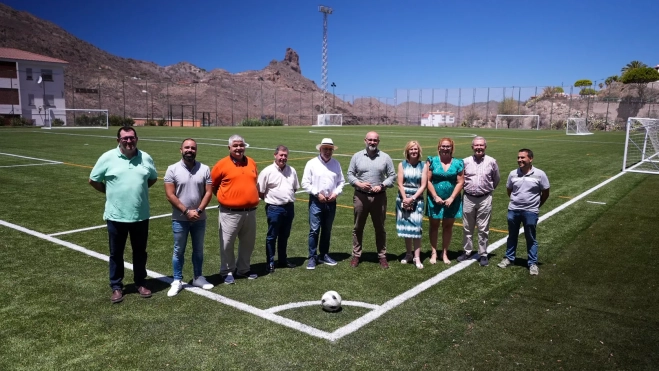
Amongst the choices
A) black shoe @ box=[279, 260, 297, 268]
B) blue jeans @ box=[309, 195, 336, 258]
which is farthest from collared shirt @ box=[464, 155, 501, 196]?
black shoe @ box=[279, 260, 297, 268]

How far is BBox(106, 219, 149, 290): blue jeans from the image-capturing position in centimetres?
579

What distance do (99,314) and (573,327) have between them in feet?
16.4

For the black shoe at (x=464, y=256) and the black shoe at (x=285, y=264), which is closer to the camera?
the black shoe at (x=285, y=264)

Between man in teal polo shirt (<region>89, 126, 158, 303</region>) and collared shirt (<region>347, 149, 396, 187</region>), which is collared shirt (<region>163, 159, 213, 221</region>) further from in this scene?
collared shirt (<region>347, 149, 396, 187</region>)

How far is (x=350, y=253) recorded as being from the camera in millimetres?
8047

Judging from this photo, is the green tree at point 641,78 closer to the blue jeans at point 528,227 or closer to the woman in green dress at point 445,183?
the blue jeans at point 528,227

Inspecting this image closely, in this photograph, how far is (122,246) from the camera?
5.89m

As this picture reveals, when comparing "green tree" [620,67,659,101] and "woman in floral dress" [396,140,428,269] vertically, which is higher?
"green tree" [620,67,659,101]

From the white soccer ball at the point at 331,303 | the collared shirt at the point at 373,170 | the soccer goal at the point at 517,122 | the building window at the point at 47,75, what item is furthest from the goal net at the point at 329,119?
the white soccer ball at the point at 331,303

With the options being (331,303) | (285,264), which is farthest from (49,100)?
(331,303)

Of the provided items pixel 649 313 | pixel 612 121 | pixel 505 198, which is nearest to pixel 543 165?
pixel 505 198

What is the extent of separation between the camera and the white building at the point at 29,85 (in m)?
62.0

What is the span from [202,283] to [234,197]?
115cm

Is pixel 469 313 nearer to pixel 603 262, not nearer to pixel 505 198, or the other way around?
pixel 603 262
